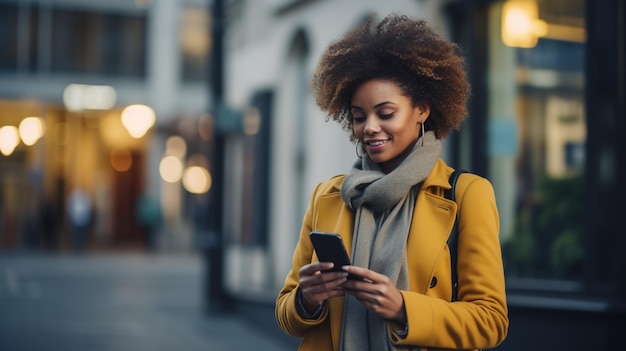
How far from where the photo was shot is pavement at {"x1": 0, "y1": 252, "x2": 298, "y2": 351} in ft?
32.0

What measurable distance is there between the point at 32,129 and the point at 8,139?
946 millimetres

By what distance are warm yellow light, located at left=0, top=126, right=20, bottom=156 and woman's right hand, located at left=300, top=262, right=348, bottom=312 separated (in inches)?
1222

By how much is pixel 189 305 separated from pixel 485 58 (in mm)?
7467

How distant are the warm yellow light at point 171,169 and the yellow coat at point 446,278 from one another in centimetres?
3013

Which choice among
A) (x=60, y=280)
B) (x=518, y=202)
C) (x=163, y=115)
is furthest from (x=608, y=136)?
(x=163, y=115)

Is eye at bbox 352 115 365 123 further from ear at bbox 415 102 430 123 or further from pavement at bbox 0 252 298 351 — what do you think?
pavement at bbox 0 252 298 351

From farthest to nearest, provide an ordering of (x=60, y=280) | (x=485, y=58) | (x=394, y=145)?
(x=60, y=280)
(x=485, y=58)
(x=394, y=145)

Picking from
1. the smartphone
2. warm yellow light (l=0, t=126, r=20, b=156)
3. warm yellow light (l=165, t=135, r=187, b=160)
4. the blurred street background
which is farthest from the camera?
warm yellow light (l=165, t=135, r=187, b=160)

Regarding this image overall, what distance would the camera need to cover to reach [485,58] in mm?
8188

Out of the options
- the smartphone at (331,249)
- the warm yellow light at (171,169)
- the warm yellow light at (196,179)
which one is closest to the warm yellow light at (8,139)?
the warm yellow light at (171,169)

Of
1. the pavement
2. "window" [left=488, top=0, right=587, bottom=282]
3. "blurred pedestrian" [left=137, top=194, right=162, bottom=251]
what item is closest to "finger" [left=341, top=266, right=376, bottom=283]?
"window" [left=488, top=0, right=587, bottom=282]

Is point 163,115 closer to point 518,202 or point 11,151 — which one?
point 11,151

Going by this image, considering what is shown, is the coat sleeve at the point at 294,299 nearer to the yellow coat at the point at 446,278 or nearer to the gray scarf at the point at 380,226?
the yellow coat at the point at 446,278

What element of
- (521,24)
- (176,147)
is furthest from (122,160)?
(521,24)
